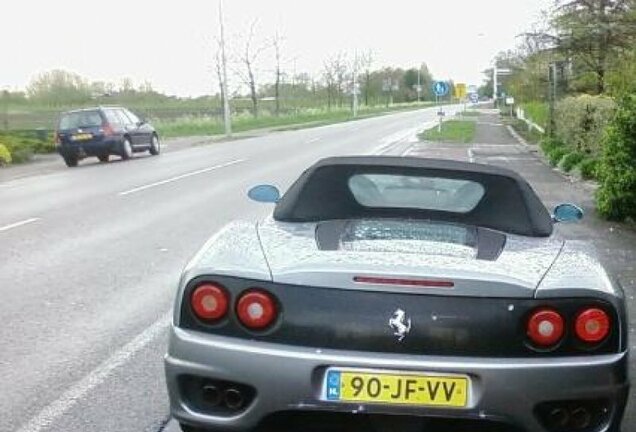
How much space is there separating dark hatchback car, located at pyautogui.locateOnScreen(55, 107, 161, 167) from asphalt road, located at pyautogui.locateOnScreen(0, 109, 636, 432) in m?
4.17

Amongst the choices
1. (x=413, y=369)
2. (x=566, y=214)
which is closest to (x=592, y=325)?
(x=413, y=369)

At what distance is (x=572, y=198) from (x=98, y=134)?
15017mm

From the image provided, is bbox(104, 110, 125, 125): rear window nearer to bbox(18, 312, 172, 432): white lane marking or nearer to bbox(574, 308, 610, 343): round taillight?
bbox(18, 312, 172, 432): white lane marking

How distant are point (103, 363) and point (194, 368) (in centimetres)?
212

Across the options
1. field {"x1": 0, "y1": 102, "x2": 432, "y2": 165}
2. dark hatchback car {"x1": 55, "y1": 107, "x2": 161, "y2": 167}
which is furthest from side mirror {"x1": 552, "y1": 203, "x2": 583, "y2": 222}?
field {"x1": 0, "y1": 102, "x2": 432, "y2": 165}

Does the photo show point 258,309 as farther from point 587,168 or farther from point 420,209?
point 587,168

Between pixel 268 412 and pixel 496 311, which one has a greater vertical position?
pixel 496 311

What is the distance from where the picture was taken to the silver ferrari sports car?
3021mm

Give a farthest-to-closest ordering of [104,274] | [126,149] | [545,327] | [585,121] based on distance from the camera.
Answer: [126,149]
[585,121]
[104,274]
[545,327]

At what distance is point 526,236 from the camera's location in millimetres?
4027

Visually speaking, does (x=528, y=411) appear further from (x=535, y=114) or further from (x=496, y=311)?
(x=535, y=114)

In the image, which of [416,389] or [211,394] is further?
[211,394]

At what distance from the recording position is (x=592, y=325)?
10.4 feet

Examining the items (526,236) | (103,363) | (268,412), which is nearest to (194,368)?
(268,412)
